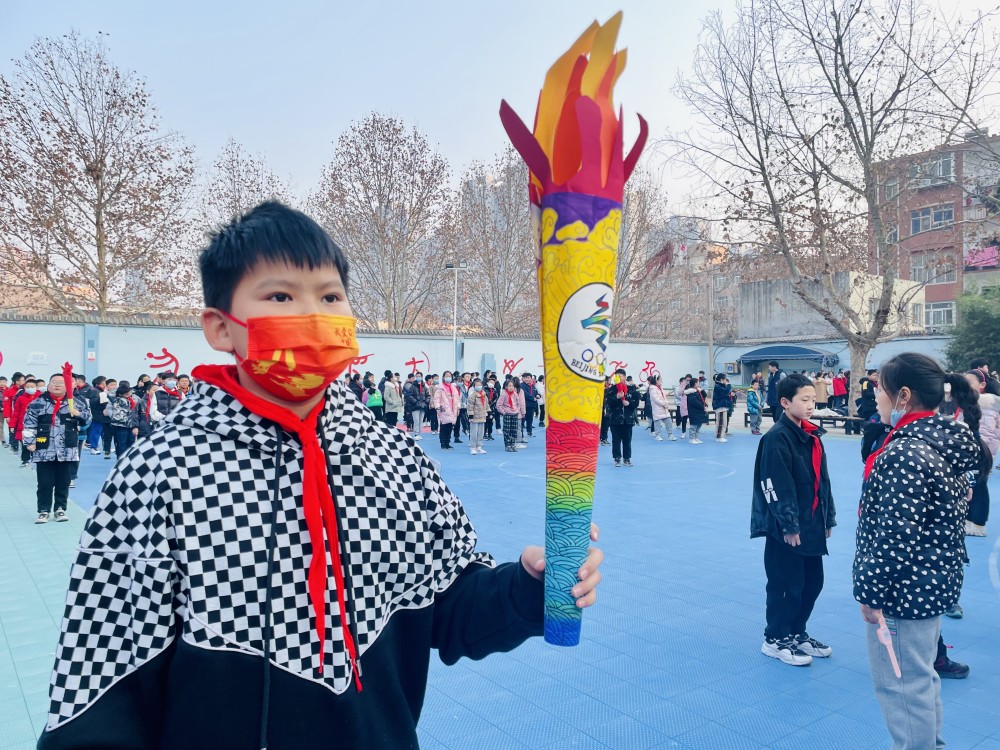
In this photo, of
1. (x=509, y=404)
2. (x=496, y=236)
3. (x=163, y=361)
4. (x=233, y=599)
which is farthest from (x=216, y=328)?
(x=496, y=236)

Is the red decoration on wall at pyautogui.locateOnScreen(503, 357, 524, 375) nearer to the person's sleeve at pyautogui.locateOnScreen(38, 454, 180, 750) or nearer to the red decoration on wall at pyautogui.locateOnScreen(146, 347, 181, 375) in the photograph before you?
the red decoration on wall at pyautogui.locateOnScreen(146, 347, 181, 375)

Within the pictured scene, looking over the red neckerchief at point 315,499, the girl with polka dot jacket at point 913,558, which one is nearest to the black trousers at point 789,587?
the girl with polka dot jacket at point 913,558

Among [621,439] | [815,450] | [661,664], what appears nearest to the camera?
[661,664]

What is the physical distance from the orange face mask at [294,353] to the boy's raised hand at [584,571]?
57 cm

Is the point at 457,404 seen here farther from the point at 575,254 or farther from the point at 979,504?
the point at 575,254

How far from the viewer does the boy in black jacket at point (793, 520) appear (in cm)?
406

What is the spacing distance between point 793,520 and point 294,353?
11.3ft

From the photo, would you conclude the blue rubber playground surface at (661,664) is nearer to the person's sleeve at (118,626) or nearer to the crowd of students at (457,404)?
the person's sleeve at (118,626)

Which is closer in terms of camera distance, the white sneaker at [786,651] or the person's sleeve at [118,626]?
the person's sleeve at [118,626]

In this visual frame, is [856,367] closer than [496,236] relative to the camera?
Yes

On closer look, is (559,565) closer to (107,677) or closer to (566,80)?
(107,677)

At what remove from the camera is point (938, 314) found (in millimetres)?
31391

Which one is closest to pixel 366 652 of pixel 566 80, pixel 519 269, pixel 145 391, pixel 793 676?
pixel 566 80

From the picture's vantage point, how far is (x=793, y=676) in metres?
3.96
